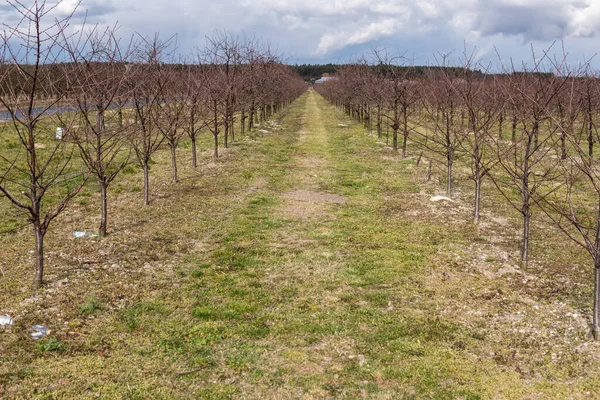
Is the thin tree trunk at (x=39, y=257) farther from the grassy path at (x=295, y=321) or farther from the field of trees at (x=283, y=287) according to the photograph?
the grassy path at (x=295, y=321)

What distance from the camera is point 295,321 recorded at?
7641 mm

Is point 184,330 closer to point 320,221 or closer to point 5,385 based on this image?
point 5,385

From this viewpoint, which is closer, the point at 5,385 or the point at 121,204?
the point at 5,385

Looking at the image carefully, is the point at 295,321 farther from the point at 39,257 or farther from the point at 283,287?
the point at 39,257

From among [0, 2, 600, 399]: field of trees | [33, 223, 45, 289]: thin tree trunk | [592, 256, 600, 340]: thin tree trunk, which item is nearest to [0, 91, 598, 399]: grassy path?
[0, 2, 600, 399]: field of trees

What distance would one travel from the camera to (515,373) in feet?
20.6

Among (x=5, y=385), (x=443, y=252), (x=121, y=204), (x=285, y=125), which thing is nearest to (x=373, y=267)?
(x=443, y=252)

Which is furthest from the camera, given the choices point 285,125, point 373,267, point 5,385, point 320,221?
point 285,125

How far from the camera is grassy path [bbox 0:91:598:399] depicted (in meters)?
5.99

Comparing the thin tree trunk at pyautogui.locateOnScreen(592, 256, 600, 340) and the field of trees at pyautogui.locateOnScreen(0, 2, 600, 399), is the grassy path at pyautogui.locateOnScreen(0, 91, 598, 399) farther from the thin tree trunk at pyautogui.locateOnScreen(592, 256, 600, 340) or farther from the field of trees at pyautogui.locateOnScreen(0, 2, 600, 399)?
the thin tree trunk at pyautogui.locateOnScreen(592, 256, 600, 340)

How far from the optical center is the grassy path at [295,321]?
19.6 feet

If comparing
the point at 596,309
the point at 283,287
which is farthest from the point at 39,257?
the point at 596,309

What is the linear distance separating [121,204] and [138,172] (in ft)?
16.0

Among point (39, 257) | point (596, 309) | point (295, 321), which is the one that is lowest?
point (295, 321)
